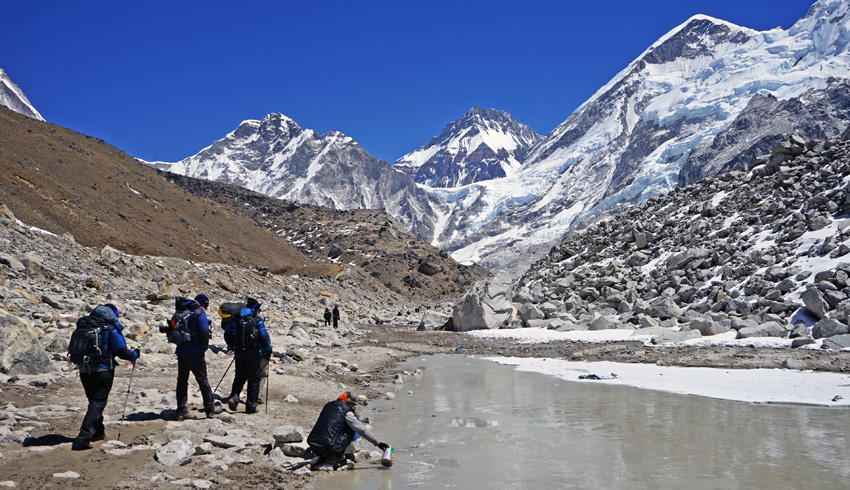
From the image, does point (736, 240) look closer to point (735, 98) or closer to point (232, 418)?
point (232, 418)

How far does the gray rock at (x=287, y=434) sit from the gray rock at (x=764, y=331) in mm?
15361

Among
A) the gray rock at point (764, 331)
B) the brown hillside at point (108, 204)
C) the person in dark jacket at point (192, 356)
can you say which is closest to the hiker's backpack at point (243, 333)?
the person in dark jacket at point (192, 356)

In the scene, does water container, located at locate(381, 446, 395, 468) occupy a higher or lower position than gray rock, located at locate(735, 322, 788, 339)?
lower

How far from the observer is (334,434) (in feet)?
23.3

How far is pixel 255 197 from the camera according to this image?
12206 cm

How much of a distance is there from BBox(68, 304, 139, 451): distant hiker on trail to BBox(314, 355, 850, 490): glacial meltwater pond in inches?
109

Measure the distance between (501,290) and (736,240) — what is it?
15.4m

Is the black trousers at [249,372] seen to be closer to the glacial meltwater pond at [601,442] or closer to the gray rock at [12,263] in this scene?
the glacial meltwater pond at [601,442]

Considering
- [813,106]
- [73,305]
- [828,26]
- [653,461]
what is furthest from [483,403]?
[828,26]

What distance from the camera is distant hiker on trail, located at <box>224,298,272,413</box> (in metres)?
8.88

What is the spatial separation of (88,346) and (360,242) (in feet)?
317

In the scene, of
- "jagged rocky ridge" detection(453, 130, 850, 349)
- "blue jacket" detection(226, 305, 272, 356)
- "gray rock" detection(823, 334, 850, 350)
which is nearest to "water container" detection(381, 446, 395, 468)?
"blue jacket" detection(226, 305, 272, 356)

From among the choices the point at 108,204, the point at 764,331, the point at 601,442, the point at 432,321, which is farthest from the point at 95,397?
the point at 108,204

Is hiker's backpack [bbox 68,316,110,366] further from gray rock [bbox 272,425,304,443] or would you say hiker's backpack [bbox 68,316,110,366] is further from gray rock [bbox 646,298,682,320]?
gray rock [bbox 646,298,682,320]
